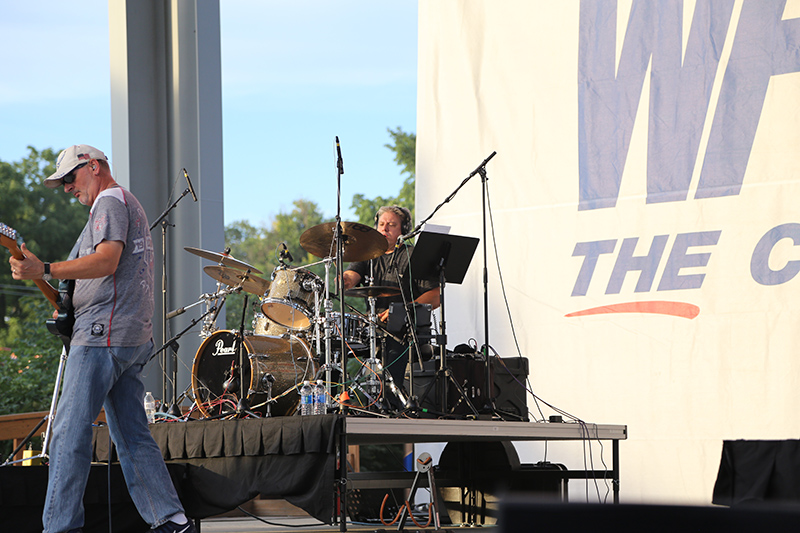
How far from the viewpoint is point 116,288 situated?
3193 millimetres

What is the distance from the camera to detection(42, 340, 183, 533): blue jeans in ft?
9.87

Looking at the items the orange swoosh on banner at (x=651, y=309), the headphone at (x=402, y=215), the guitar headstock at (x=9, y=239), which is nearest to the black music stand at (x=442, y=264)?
the headphone at (x=402, y=215)

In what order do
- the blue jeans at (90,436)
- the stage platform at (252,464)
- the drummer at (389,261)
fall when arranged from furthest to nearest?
the drummer at (389,261)
the stage platform at (252,464)
the blue jeans at (90,436)

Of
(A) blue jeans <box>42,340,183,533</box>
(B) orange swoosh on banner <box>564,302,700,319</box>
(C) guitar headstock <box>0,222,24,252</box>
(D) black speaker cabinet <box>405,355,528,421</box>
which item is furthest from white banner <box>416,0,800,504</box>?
(C) guitar headstock <box>0,222,24,252</box>

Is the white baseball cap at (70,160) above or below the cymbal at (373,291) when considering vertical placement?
above

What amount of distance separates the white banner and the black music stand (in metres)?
1.56

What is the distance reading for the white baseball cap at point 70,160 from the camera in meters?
3.28

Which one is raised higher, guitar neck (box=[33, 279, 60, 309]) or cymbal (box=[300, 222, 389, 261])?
cymbal (box=[300, 222, 389, 261])

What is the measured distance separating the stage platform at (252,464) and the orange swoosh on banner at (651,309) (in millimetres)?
1527

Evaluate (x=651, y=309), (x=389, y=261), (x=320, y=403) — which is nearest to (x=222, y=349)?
(x=320, y=403)

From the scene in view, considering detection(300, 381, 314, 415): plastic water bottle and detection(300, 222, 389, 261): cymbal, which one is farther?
detection(300, 222, 389, 261): cymbal

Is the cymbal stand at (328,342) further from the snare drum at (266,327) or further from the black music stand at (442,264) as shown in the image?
the snare drum at (266,327)

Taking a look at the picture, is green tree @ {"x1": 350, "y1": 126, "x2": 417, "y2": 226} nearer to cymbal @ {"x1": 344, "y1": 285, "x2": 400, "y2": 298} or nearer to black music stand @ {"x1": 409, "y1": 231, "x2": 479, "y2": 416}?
cymbal @ {"x1": 344, "y1": 285, "x2": 400, "y2": 298}

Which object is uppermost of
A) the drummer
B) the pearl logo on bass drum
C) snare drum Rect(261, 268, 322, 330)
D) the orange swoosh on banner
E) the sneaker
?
the drummer
